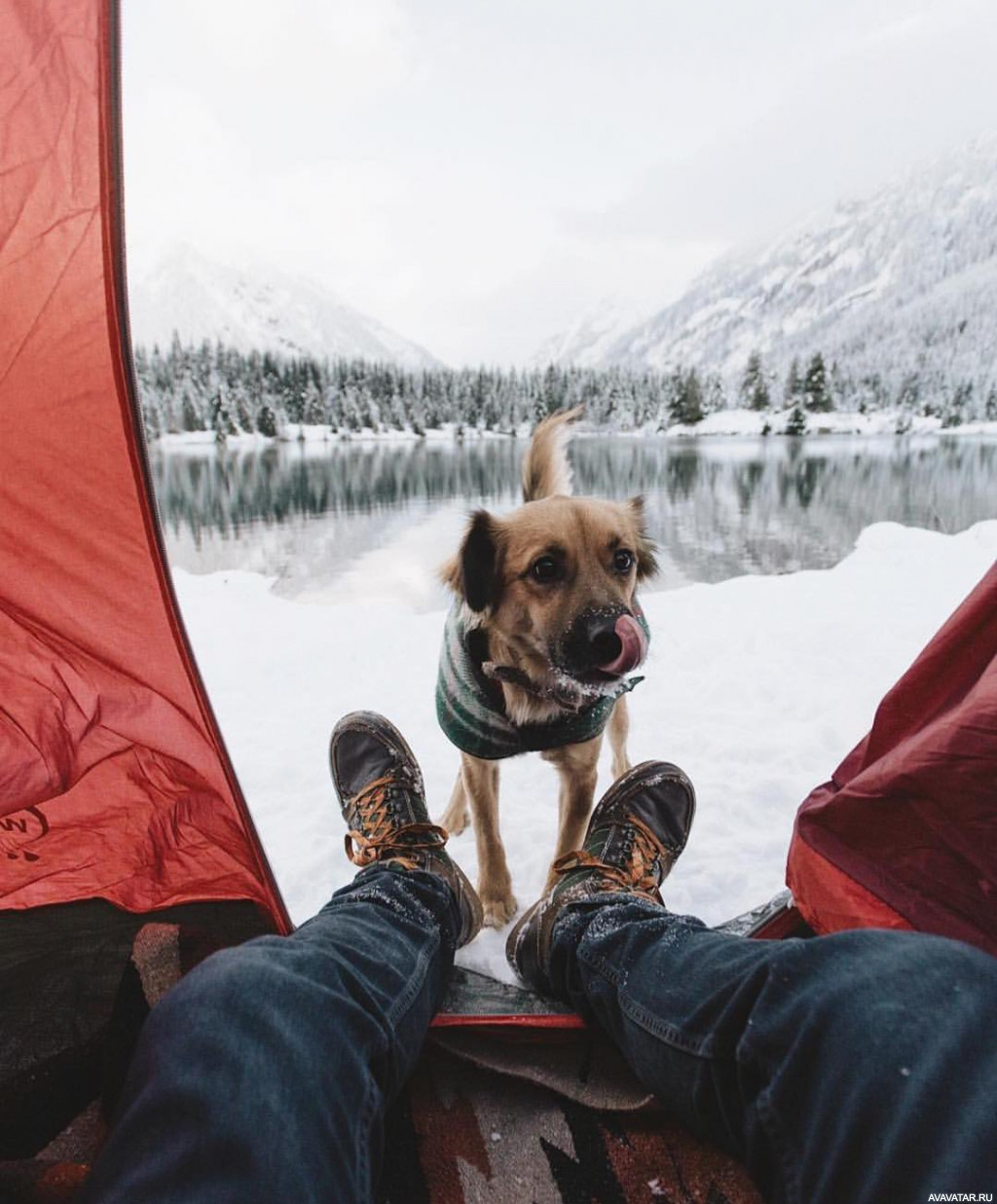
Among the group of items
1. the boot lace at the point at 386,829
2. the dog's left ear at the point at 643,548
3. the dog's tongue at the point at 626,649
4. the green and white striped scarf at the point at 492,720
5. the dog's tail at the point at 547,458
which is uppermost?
the dog's tail at the point at 547,458

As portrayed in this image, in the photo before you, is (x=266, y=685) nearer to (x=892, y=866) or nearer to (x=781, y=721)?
(x=781, y=721)

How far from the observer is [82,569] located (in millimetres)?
1299

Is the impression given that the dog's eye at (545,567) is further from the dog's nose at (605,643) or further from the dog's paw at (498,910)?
the dog's paw at (498,910)

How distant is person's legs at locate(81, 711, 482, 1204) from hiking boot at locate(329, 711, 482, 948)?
0.41 meters

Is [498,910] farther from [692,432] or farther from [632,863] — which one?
[692,432]

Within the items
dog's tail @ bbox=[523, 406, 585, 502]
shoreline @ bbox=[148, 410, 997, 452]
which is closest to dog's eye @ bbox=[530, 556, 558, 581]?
dog's tail @ bbox=[523, 406, 585, 502]

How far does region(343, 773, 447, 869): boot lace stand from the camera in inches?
66.6

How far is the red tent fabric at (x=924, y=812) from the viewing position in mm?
1153

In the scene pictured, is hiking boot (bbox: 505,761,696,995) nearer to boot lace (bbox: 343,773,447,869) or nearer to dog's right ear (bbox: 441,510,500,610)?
boot lace (bbox: 343,773,447,869)

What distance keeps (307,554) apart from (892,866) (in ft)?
25.3

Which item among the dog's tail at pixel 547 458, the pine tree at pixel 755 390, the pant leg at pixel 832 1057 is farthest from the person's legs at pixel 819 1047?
the pine tree at pixel 755 390

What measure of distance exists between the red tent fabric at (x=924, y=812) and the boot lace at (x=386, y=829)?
985mm

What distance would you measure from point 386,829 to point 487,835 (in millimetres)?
343

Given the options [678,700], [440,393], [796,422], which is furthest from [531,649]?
[796,422]
